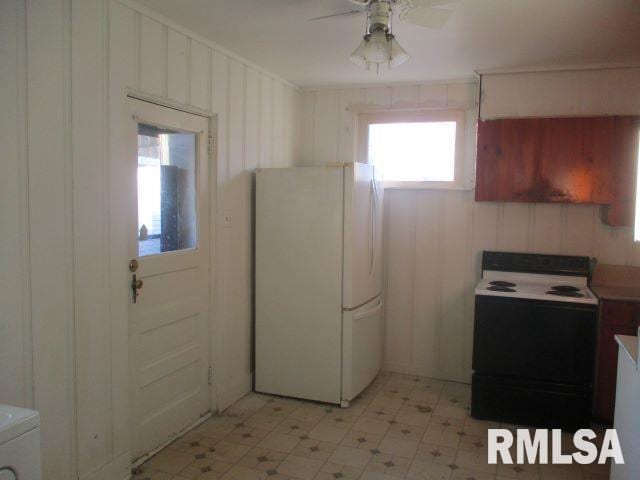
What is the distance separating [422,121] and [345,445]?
8.21 feet

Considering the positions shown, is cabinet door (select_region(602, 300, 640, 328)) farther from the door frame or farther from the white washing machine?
the white washing machine

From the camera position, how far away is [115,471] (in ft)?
8.43

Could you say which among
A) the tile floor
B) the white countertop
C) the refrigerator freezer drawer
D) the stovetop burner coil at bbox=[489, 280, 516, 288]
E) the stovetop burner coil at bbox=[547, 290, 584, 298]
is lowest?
the tile floor

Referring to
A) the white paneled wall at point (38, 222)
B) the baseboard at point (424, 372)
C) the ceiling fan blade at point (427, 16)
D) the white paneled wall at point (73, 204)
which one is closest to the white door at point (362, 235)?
the baseboard at point (424, 372)

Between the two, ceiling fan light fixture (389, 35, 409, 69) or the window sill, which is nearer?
ceiling fan light fixture (389, 35, 409, 69)

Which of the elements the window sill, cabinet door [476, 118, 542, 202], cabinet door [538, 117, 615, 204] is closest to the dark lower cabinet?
cabinet door [538, 117, 615, 204]

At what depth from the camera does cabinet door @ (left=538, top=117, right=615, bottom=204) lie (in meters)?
3.53

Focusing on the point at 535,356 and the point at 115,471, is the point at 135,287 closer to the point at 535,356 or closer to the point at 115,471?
the point at 115,471

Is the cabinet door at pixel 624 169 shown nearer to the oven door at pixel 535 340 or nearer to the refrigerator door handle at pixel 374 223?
the oven door at pixel 535 340

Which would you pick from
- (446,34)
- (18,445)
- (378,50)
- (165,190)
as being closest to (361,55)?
(378,50)

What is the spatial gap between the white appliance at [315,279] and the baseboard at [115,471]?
1.29 m

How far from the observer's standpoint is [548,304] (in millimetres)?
3244

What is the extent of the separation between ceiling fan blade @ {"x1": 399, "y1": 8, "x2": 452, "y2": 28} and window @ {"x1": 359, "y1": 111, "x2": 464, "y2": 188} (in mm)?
1981

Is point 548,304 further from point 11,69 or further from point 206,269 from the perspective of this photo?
point 11,69
